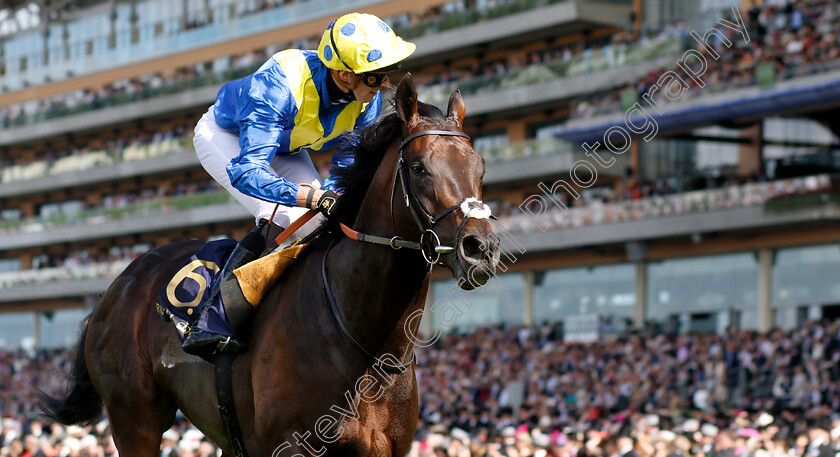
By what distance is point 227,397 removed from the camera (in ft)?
14.9

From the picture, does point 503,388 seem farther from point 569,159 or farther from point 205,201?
point 205,201

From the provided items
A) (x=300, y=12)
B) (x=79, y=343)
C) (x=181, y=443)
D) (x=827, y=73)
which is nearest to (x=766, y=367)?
(x=827, y=73)

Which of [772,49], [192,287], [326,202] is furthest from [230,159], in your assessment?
[772,49]

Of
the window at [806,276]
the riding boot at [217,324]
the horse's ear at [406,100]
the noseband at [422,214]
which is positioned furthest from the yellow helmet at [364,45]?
the window at [806,276]

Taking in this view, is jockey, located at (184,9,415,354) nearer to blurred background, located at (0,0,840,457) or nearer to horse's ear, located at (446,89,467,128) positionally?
horse's ear, located at (446,89,467,128)

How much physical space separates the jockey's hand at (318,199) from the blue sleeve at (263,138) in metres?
0.03

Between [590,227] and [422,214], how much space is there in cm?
2245

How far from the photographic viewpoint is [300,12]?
1526 inches

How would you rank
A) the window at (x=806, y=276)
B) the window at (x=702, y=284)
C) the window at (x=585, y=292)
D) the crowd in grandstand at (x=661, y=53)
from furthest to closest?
the window at (x=585, y=292), the window at (x=702, y=284), the window at (x=806, y=276), the crowd in grandstand at (x=661, y=53)

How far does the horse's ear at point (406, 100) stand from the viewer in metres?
3.96

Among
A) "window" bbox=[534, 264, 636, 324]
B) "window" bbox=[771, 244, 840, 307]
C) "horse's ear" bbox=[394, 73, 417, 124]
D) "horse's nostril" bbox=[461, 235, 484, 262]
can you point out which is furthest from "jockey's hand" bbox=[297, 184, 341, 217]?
"window" bbox=[534, 264, 636, 324]

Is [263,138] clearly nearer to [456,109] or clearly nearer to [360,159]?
[360,159]

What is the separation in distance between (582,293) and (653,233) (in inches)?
139

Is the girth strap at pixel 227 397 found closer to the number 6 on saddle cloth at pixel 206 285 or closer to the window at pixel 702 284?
the number 6 on saddle cloth at pixel 206 285
